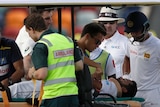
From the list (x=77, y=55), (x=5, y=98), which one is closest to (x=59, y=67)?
(x=77, y=55)

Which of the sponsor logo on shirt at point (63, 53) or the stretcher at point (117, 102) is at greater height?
the sponsor logo on shirt at point (63, 53)

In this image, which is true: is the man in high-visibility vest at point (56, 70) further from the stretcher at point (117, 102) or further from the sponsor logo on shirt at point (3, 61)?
the sponsor logo on shirt at point (3, 61)

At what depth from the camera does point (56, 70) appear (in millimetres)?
5836

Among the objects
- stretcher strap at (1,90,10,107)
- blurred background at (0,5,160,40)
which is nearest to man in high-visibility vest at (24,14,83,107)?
stretcher strap at (1,90,10,107)

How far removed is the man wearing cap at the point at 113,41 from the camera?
8078mm

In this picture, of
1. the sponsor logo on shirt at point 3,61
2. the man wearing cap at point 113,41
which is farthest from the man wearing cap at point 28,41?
the man wearing cap at point 113,41

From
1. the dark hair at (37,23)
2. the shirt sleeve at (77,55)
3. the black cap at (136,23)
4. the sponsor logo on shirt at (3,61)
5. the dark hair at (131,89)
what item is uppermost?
the dark hair at (37,23)

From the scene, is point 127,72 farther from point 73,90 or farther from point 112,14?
point 73,90

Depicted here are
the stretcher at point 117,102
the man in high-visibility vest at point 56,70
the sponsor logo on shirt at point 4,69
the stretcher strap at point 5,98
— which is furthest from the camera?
the sponsor logo on shirt at point 4,69

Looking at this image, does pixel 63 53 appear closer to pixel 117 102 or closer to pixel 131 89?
pixel 117 102

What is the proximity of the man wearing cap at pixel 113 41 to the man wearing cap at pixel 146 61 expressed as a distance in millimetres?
840

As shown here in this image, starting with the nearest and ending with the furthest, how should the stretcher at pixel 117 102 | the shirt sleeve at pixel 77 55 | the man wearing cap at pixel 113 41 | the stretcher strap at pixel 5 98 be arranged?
the shirt sleeve at pixel 77 55 < the stretcher strap at pixel 5 98 < the stretcher at pixel 117 102 < the man wearing cap at pixel 113 41

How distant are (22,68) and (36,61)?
3.98 feet

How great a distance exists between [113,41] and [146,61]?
49.2 inches
